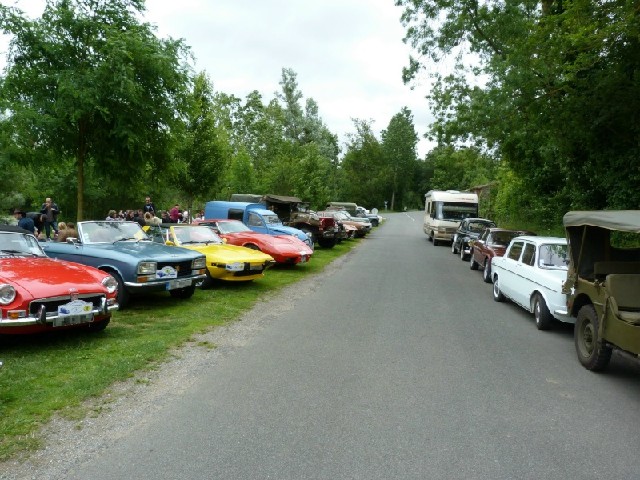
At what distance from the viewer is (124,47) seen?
11.0 m

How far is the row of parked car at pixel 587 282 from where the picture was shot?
5.71 meters

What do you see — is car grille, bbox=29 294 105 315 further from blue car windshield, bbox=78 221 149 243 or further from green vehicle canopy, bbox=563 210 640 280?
green vehicle canopy, bbox=563 210 640 280

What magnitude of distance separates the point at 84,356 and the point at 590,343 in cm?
622

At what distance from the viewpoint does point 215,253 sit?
11.2 m

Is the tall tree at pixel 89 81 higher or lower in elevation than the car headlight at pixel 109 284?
higher

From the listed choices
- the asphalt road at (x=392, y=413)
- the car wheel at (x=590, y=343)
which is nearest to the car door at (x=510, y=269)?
the asphalt road at (x=392, y=413)

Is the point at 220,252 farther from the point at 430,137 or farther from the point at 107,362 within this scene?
the point at 430,137

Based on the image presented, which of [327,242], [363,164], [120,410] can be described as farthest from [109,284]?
[363,164]

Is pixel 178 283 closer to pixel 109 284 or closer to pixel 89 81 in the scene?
pixel 109 284

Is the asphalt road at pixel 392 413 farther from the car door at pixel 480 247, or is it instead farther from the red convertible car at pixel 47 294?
the car door at pixel 480 247

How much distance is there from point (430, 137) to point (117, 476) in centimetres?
2086

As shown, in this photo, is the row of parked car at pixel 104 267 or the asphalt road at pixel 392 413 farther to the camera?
the row of parked car at pixel 104 267

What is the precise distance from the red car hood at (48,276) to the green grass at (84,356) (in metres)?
0.76

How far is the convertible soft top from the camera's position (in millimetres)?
5723
